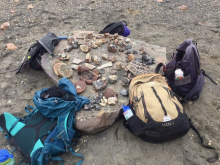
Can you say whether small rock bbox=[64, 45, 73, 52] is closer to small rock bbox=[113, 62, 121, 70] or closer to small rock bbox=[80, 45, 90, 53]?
small rock bbox=[80, 45, 90, 53]

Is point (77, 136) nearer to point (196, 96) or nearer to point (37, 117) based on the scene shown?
point (37, 117)

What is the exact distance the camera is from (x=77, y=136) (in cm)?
301

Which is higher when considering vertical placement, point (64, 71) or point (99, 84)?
point (64, 71)

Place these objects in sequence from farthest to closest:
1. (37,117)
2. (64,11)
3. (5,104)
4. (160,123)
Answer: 1. (64,11)
2. (5,104)
3. (37,117)
4. (160,123)

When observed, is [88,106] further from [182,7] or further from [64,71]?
[182,7]

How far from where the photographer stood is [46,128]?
2.83 m

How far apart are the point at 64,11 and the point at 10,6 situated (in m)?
1.69

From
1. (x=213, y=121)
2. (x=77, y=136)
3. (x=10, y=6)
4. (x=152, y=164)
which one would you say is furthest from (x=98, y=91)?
(x=10, y=6)

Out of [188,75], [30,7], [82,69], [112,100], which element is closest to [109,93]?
[112,100]

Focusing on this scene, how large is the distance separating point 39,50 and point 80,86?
1.29 metres

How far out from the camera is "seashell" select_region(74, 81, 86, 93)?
3189 mm

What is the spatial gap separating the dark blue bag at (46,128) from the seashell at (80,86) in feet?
0.40

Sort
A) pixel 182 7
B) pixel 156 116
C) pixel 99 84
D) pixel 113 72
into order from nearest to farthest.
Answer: pixel 156 116 → pixel 99 84 → pixel 113 72 → pixel 182 7

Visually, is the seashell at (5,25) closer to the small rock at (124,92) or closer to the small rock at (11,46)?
the small rock at (11,46)
